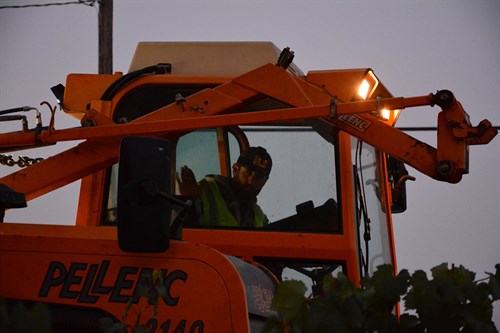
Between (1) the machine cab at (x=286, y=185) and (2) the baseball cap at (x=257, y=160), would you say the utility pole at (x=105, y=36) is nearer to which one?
(1) the machine cab at (x=286, y=185)

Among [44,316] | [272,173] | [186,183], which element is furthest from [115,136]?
[44,316]

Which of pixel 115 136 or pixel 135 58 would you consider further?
pixel 135 58

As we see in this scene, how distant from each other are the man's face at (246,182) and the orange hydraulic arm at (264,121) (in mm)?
316

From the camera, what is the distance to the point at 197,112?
234 inches

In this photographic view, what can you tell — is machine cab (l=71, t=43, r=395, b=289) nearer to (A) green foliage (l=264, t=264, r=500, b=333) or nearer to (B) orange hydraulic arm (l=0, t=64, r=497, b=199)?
(B) orange hydraulic arm (l=0, t=64, r=497, b=199)

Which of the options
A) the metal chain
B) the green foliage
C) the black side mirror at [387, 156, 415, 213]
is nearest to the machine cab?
the black side mirror at [387, 156, 415, 213]

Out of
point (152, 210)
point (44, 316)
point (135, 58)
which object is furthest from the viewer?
point (135, 58)

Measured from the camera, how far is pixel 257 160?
595cm

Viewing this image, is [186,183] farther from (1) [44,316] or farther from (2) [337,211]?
(1) [44,316]

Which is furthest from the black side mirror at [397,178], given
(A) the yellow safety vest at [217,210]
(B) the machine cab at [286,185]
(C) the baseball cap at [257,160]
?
(A) the yellow safety vest at [217,210]

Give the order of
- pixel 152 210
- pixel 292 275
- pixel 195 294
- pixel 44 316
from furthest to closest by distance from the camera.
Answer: pixel 292 275
pixel 195 294
pixel 152 210
pixel 44 316

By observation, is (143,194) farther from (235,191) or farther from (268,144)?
(268,144)

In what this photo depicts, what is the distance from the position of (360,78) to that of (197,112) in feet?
2.99

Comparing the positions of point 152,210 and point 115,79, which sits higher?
point 115,79
